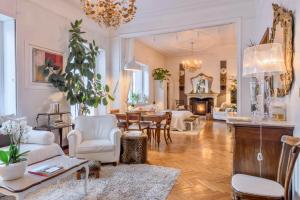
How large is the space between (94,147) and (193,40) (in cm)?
654

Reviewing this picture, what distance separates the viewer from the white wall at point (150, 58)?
841 centimetres

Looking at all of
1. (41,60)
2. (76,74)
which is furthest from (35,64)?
(76,74)

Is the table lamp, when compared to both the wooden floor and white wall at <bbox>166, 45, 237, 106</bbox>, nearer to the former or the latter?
the wooden floor

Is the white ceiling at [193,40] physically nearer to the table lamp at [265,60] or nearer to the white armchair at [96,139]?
the table lamp at [265,60]

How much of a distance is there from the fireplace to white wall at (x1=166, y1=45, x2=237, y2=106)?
591 mm

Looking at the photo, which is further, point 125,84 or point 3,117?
point 125,84

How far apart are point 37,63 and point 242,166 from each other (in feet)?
13.2

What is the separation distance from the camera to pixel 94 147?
135 inches

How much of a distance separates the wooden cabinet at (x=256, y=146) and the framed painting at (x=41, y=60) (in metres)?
3.74

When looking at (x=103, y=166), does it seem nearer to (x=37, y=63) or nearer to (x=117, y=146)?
(x=117, y=146)

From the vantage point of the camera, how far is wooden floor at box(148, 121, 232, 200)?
2709mm

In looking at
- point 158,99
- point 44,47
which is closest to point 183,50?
point 158,99

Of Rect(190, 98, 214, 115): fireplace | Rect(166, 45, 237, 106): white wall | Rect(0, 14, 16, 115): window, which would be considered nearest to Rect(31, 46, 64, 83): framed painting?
Rect(0, 14, 16, 115): window

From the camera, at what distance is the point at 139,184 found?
113 inches
